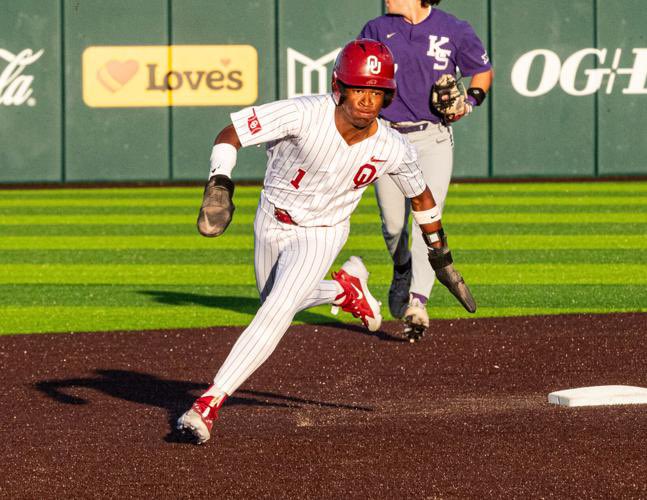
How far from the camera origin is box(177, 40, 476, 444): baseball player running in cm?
538

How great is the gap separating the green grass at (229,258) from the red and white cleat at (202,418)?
399 cm

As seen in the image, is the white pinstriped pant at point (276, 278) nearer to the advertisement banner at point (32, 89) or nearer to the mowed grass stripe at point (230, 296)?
the mowed grass stripe at point (230, 296)

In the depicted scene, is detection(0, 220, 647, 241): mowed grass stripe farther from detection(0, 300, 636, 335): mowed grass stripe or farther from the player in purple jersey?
the player in purple jersey

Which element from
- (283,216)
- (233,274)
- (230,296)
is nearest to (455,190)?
(233,274)

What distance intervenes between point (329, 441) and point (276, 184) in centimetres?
109

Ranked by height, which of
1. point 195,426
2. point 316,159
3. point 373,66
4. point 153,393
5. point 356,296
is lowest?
point 153,393

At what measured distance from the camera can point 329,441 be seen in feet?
18.3

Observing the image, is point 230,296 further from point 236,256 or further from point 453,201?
point 453,201

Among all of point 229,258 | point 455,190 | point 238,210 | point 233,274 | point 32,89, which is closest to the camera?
point 233,274

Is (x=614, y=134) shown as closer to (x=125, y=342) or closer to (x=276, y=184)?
(x=125, y=342)

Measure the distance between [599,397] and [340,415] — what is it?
1.21 meters

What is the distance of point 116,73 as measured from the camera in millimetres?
21922

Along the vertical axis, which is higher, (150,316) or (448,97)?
(448,97)

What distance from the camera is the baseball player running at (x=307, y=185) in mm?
5375
